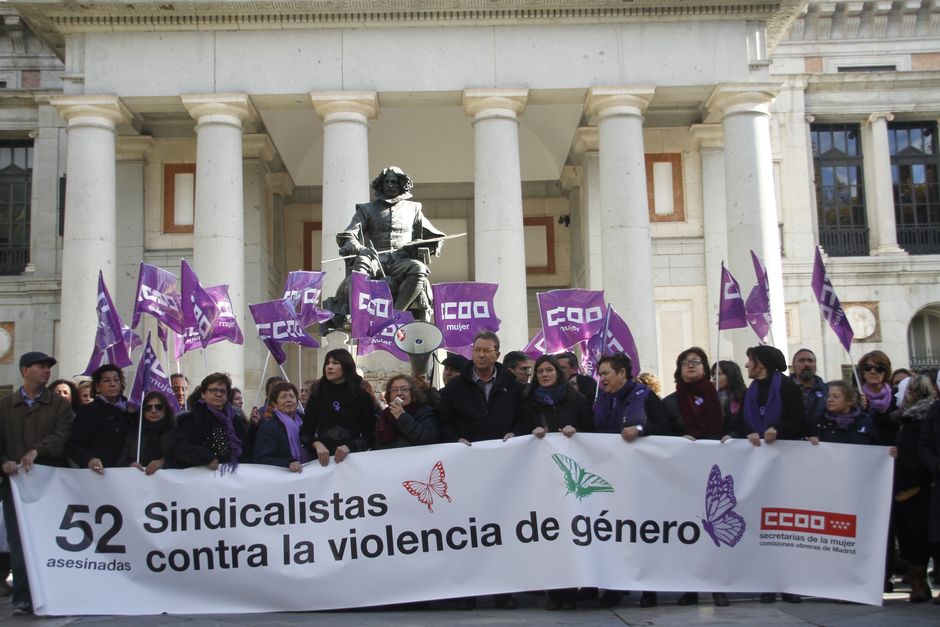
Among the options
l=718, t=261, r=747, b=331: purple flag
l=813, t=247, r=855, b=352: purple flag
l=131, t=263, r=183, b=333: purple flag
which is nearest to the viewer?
l=131, t=263, r=183, b=333: purple flag

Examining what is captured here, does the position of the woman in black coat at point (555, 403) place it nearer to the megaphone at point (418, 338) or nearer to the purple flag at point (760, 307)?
the megaphone at point (418, 338)

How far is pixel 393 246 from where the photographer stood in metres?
15.4

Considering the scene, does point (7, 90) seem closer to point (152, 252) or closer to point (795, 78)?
point (152, 252)

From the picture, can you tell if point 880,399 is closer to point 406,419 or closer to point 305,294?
point 406,419

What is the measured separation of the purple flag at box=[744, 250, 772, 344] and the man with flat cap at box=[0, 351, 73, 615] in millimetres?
8719

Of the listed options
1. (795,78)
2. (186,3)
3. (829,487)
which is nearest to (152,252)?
(186,3)

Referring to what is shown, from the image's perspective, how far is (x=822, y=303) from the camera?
12516 mm

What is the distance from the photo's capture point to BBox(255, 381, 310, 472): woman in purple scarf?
8812 millimetres

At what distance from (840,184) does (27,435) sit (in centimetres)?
2546

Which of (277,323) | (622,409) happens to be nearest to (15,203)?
(277,323)

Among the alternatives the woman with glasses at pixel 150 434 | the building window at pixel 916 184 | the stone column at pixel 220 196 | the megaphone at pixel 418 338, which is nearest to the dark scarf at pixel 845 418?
the megaphone at pixel 418 338

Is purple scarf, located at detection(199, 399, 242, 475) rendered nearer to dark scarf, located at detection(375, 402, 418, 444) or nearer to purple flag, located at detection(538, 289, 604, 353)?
dark scarf, located at detection(375, 402, 418, 444)

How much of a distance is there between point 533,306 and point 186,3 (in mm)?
12620

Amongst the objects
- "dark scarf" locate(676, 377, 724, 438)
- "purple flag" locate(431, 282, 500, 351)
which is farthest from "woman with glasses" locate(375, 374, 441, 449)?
"purple flag" locate(431, 282, 500, 351)
